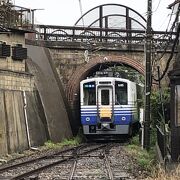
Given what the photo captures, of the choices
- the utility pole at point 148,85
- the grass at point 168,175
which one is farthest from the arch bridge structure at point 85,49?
the grass at point 168,175

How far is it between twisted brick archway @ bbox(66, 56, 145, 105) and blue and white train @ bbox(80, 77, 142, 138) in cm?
362

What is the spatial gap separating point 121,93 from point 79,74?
16.2 feet

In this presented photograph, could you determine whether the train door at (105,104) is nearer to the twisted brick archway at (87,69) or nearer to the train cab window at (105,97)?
the train cab window at (105,97)

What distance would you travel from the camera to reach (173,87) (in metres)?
13.4

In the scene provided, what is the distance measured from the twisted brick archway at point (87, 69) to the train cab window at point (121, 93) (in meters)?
4.45

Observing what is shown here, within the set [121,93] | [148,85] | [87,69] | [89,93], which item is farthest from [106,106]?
[148,85]

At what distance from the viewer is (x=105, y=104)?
90.2 ft

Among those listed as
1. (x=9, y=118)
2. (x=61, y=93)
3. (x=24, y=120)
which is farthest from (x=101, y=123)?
(x=9, y=118)

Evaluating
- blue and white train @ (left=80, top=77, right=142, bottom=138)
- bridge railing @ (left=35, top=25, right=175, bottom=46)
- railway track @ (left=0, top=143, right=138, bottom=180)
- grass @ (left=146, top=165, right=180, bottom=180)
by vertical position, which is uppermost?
bridge railing @ (left=35, top=25, right=175, bottom=46)

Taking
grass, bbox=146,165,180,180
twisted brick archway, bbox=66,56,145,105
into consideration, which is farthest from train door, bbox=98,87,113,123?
grass, bbox=146,165,180,180

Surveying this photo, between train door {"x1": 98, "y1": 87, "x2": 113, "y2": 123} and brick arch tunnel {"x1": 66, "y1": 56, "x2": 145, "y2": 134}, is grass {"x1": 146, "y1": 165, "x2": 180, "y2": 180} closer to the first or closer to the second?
train door {"x1": 98, "y1": 87, "x2": 113, "y2": 123}

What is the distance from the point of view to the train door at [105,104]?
27.1 meters

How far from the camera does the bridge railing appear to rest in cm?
3136

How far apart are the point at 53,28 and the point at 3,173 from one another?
19.0 m
